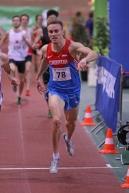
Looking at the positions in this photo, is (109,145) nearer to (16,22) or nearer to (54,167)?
(54,167)

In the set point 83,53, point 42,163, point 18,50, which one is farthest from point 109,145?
point 18,50

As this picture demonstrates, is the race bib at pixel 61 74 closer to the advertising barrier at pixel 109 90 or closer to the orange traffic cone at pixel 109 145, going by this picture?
the orange traffic cone at pixel 109 145

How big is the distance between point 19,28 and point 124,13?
585 cm

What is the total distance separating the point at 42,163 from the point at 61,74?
1.45 m

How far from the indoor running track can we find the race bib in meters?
1.32

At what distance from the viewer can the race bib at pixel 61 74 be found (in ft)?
31.9

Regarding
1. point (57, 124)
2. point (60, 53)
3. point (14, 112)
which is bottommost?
point (14, 112)

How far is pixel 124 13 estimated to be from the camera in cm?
1324

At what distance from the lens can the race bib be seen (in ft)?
31.9

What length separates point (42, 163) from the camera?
10.2 meters

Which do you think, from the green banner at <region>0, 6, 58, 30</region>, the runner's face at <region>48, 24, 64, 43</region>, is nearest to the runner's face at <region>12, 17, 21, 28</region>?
the runner's face at <region>48, 24, 64, 43</region>

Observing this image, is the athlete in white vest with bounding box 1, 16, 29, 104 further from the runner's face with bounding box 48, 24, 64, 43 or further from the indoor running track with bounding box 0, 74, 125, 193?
the runner's face with bounding box 48, 24, 64, 43

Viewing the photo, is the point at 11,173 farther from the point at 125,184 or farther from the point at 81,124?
the point at 81,124

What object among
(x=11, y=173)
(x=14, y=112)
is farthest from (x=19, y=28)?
(x=11, y=173)
